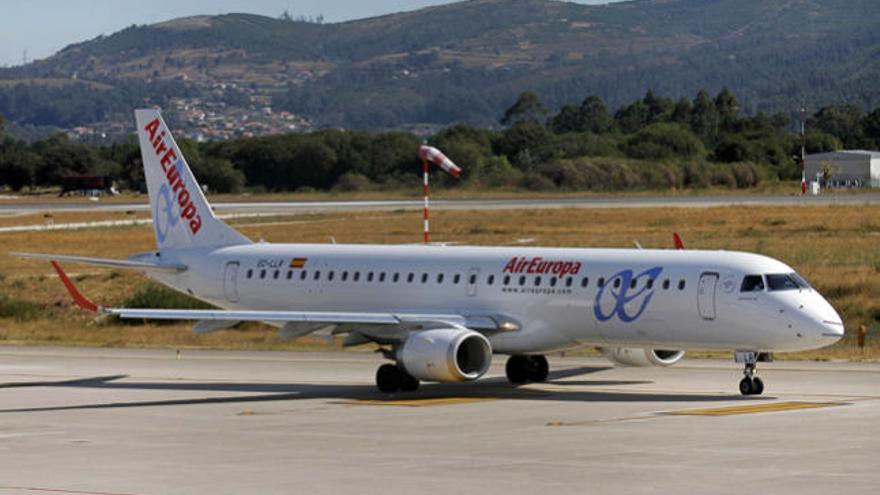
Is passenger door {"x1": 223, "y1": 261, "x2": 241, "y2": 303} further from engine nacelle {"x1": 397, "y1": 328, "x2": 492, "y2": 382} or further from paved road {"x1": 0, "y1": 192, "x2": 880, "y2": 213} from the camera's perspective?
paved road {"x1": 0, "y1": 192, "x2": 880, "y2": 213}

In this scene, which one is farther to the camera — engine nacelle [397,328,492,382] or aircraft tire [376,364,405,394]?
aircraft tire [376,364,405,394]

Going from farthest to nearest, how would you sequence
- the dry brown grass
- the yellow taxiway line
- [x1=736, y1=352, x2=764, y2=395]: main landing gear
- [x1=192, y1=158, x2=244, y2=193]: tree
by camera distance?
[x1=192, y1=158, x2=244, y2=193]: tree < the dry brown grass < [x1=736, y1=352, x2=764, y2=395]: main landing gear < the yellow taxiway line

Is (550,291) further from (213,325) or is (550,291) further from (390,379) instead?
(213,325)

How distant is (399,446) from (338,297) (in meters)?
13.8

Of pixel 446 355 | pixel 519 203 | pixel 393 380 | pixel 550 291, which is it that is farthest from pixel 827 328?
pixel 519 203

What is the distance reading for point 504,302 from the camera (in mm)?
39344

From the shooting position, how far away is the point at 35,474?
2556 cm

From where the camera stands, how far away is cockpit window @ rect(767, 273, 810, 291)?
36.2m

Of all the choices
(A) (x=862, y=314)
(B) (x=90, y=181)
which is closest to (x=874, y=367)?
(A) (x=862, y=314)

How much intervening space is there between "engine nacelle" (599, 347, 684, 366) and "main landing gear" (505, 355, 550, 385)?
1.54 metres

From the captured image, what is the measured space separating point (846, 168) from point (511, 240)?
97.5 m

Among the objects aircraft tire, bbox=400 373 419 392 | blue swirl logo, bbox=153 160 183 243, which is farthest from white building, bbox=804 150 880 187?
aircraft tire, bbox=400 373 419 392

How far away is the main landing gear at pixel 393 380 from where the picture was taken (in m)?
38.7

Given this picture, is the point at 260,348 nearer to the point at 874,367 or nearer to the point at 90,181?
the point at 874,367
